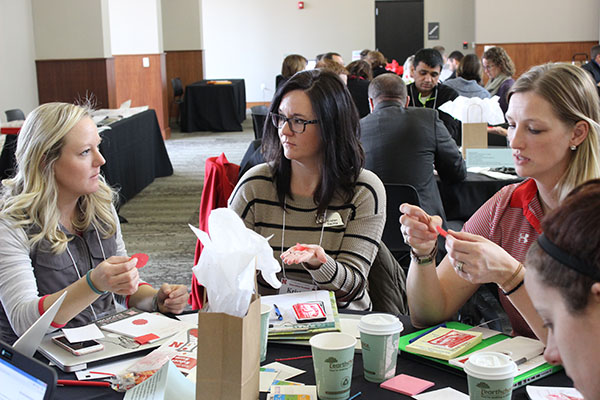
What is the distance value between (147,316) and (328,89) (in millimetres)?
1022

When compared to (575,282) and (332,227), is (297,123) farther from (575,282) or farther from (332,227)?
(575,282)

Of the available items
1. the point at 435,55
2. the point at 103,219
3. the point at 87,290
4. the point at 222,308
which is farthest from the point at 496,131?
the point at 222,308

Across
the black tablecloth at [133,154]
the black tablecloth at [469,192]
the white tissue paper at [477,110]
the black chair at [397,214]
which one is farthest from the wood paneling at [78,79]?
the black chair at [397,214]

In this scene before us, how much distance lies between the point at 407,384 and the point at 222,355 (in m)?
0.46

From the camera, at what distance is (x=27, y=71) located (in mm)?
7758

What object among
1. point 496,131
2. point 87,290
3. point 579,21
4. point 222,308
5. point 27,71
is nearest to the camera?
point 222,308

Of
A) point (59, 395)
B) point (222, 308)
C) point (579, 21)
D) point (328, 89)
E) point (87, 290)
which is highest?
point (579, 21)

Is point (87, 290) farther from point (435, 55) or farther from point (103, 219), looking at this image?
point (435, 55)

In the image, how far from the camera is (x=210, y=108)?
12.0 meters

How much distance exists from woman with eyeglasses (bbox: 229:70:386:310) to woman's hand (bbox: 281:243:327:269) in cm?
22

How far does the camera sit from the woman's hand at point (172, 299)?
1.88 m

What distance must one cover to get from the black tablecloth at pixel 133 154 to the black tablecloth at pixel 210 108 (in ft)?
13.0

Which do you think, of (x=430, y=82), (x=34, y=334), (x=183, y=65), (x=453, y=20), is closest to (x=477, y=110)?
(x=430, y=82)

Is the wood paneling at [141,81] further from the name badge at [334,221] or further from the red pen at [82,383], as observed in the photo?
the red pen at [82,383]
